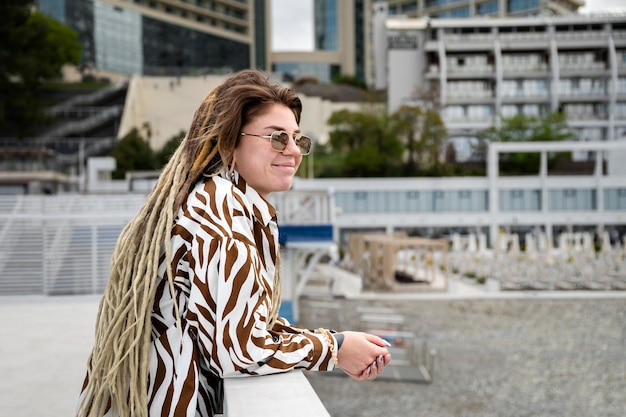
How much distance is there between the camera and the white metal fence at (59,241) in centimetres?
990

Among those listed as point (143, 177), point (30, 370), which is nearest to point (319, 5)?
point (143, 177)

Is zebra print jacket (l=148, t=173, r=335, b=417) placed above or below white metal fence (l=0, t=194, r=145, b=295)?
above

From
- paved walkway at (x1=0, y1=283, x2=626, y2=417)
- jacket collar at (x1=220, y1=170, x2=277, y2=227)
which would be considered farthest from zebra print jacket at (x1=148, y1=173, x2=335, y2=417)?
paved walkway at (x1=0, y1=283, x2=626, y2=417)

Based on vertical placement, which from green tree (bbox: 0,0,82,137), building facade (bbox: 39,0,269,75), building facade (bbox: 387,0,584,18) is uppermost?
building facade (bbox: 387,0,584,18)

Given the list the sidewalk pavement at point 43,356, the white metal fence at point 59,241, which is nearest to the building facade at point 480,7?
the white metal fence at point 59,241

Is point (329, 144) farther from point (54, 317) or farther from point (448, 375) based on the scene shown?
point (54, 317)

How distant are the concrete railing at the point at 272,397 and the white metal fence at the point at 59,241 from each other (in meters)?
8.41

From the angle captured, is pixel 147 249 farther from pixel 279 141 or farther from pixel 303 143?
pixel 303 143

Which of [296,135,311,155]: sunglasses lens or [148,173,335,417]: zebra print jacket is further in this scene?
[296,135,311,155]: sunglasses lens

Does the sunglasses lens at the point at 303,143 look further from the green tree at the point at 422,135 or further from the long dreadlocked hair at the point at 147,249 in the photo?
the green tree at the point at 422,135

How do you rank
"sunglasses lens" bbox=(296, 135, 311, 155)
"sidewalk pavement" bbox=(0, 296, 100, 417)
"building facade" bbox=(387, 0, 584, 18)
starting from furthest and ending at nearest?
"building facade" bbox=(387, 0, 584, 18)
"sidewalk pavement" bbox=(0, 296, 100, 417)
"sunglasses lens" bbox=(296, 135, 311, 155)

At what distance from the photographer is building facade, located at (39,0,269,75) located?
2702 inches

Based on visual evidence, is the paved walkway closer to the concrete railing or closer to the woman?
the woman

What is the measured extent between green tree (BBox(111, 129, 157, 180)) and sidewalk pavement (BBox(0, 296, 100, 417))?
1392 inches
